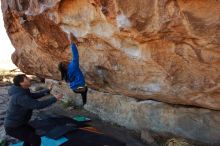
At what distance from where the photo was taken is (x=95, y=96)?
839 centimetres

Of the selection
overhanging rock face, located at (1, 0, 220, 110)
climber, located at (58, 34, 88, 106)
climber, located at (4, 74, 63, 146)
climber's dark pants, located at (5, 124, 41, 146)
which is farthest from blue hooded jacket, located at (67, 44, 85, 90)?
climber's dark pants, located at (5, 124, 41, 146)

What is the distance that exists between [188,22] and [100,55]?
2.46 metres

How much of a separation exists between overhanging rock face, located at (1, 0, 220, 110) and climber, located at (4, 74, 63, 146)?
5.08 ft

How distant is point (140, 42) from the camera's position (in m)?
6.27

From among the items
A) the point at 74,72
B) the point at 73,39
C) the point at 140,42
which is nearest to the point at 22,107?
the point at 74,72

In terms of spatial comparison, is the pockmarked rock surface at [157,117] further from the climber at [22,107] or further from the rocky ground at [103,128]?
the climber at [22,107]

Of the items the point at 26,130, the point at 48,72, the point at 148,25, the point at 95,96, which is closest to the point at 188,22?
the point at 148,25

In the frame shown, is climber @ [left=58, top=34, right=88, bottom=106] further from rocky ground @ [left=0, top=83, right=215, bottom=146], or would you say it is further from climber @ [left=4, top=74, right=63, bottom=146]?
rocky ground @ [left=0, top=83, right=215, bottom=146]

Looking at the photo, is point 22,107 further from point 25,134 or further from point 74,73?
point 74,73

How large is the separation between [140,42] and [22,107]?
208 cm

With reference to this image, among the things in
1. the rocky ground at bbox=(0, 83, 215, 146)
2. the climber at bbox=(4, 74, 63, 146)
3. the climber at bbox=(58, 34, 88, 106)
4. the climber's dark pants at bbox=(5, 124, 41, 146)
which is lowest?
the rocky ground at bbox=(0, 83, 215, 146)

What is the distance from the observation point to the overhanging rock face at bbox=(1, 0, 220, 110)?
5.41 m

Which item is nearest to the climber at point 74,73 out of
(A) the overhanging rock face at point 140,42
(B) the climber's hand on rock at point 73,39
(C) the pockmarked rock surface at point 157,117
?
(A) the overhanging rock face at point 140,42

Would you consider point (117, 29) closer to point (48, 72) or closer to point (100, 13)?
point (100, 13)
